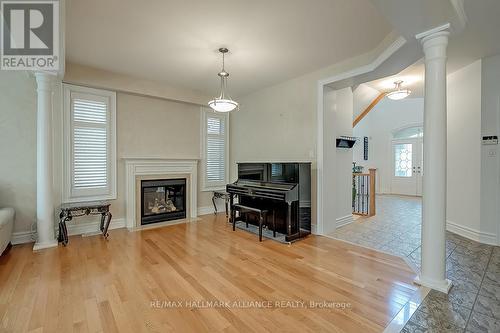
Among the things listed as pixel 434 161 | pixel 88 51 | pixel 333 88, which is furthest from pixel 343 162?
pixel 88 51

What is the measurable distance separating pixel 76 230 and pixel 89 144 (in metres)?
1.48

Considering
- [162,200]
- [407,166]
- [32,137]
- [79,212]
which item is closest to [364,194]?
[407,166]

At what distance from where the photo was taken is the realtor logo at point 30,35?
7.44ft

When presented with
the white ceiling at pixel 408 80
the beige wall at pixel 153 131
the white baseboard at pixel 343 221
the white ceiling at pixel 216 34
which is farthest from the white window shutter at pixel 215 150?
the white ceiling at pixel 408 80

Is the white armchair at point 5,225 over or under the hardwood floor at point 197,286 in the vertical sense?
over

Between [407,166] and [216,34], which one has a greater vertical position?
[216,34]

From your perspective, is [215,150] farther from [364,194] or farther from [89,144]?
[364,194]

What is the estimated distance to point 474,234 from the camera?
364 cm

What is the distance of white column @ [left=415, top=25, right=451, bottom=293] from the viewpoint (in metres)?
2.26

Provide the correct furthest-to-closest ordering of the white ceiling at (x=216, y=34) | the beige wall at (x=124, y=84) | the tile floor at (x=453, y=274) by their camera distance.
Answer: the beige wall at (x=124, y=84)
the white ceiling at (x=216, y=34)
the tile floor at (x=453, y=274)

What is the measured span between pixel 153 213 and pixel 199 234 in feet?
4.31

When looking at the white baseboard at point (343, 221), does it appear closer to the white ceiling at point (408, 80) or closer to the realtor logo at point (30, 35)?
the white ceiling at point (408, 80)

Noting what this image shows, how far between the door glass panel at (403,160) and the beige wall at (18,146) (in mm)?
10466

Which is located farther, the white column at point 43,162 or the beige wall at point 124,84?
the beige wall at point 124,84
